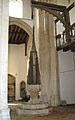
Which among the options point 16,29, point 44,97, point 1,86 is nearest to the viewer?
point 1,86

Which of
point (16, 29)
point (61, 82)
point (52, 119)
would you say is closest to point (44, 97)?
point (61, 82)

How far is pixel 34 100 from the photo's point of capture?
9297 mm

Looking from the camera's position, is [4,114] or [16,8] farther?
[16,8]

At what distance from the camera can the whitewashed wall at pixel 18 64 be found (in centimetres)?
2038

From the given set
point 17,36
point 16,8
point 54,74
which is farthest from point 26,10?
point 54,74

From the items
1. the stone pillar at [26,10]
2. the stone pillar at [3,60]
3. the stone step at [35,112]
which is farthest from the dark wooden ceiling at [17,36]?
the stone pillar at [3,60]

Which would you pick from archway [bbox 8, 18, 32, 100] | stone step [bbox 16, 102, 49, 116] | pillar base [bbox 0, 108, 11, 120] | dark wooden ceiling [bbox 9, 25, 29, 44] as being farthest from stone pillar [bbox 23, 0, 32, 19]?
pillar base [bbox 0, 108, 11, 120]

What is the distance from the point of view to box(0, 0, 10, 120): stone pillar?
581 centimetres

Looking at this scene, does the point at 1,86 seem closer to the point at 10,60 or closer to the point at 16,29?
the point at 16,29

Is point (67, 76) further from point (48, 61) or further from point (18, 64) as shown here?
point (18, 64)

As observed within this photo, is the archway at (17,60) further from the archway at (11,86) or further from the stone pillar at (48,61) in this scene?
the stone pillar at (48,61)

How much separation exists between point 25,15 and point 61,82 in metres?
6.99

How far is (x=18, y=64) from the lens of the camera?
822 inches

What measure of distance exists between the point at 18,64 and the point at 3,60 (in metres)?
14.8
